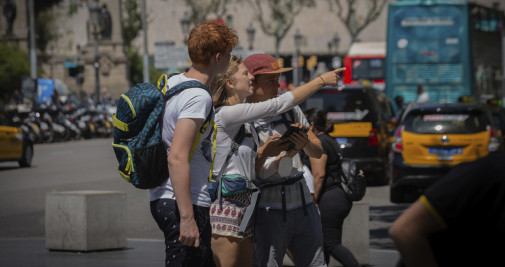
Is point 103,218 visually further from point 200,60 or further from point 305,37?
point 305,37

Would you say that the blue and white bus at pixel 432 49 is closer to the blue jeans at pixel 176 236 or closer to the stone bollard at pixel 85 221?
the stone bollard at pixel 85 221

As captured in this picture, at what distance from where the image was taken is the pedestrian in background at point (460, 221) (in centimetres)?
303

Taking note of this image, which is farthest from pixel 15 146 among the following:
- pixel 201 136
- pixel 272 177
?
pixel 201 136

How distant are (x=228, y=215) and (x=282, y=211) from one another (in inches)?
16.7

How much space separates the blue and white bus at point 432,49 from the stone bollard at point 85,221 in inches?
835

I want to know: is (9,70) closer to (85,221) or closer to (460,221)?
(85,221)

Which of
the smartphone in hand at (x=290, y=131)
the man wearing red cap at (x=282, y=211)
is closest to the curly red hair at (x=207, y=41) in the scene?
the smartphone in hand at (x=290, y=131)

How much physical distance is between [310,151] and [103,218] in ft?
16.1

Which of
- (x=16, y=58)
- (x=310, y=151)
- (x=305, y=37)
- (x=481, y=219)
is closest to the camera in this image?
(x=481, y=219)

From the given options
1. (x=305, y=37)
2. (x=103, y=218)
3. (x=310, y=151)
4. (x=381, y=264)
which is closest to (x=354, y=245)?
(x=381, y=264)

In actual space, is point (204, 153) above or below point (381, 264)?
above

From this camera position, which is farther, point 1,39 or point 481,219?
point 1,39

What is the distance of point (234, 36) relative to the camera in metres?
4.87

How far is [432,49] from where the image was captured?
31.2 meters
